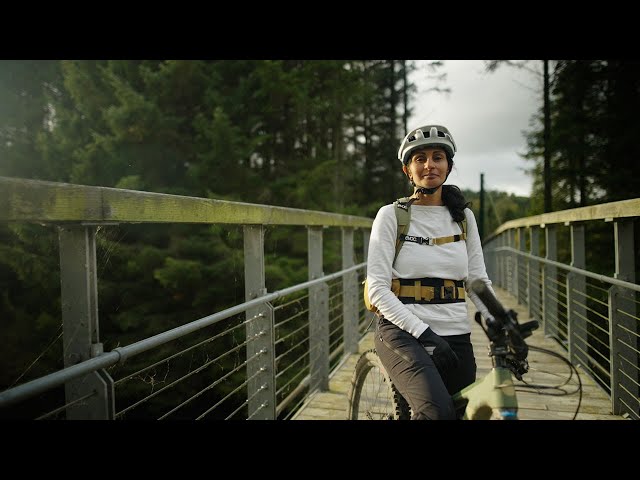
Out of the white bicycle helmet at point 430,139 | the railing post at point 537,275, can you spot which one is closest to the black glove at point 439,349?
the white bicycle helmet at point 430,139

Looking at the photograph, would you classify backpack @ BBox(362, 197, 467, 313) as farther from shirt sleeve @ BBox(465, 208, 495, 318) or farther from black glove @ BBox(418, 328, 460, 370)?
black glove @ BBox(418, 328, 460, 370)

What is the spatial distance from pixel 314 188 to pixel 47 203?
11402 mm

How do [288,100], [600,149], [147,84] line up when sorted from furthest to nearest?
[288,100] → [600,149] → [147,84]

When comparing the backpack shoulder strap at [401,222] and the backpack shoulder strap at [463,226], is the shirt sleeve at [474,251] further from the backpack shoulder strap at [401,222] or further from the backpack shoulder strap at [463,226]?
the backpack shoulder strap at [401,222]

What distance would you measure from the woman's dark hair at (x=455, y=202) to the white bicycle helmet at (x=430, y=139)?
182 mm

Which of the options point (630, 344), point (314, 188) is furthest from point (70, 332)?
point (314, 188)

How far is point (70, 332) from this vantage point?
142cm

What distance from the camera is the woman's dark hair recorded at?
6.79 ft

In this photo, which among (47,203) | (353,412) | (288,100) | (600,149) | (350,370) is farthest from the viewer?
(288,100)

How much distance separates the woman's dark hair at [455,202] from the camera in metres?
2.07

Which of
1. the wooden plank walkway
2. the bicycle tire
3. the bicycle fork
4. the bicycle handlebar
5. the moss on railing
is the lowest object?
the wooden plank walkway

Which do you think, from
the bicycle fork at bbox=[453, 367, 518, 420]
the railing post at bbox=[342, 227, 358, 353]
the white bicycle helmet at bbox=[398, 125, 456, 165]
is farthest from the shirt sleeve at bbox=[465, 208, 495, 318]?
the railing post at bbox=[342, 227, 358, 353]

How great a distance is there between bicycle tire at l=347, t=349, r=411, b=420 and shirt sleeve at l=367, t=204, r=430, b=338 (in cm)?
45
